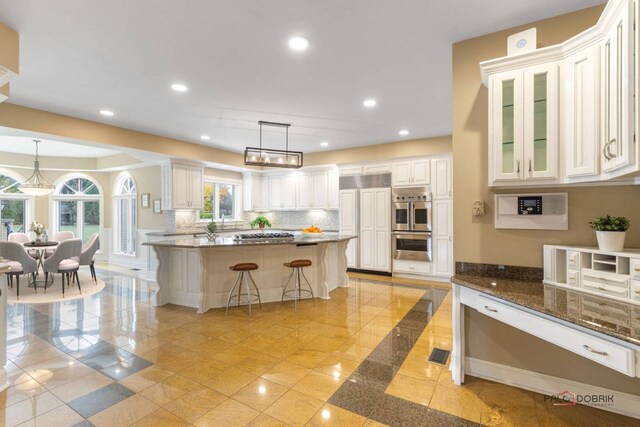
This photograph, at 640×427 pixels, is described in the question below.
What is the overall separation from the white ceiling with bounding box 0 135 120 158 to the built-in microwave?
636 cm

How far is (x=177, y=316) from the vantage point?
162 inches

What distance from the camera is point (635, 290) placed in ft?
5.88

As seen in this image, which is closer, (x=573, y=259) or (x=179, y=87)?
(x=573, y=259)

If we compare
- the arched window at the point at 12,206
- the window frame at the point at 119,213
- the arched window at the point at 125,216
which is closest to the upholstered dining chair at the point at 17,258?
the window frame at the point at 119,213

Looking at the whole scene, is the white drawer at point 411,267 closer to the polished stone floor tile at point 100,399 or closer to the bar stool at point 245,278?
the bar stool at point 245,278

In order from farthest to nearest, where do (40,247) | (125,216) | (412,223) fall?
(125,216), (412,223), (40,247)

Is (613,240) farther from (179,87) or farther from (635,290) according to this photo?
(179,87)

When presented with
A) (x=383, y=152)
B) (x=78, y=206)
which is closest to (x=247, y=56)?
(x=383, y=152)

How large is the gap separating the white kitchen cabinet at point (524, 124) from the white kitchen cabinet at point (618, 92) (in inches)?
12.0

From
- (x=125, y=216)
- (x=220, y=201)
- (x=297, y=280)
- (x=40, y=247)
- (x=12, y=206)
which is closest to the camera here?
(x=297, y=280)

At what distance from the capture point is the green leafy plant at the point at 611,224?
6.40 ft

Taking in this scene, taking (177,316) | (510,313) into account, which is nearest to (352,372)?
(510,313)

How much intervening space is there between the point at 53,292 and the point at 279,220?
16.3 ft

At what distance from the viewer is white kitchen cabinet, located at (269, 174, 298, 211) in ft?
26.3
